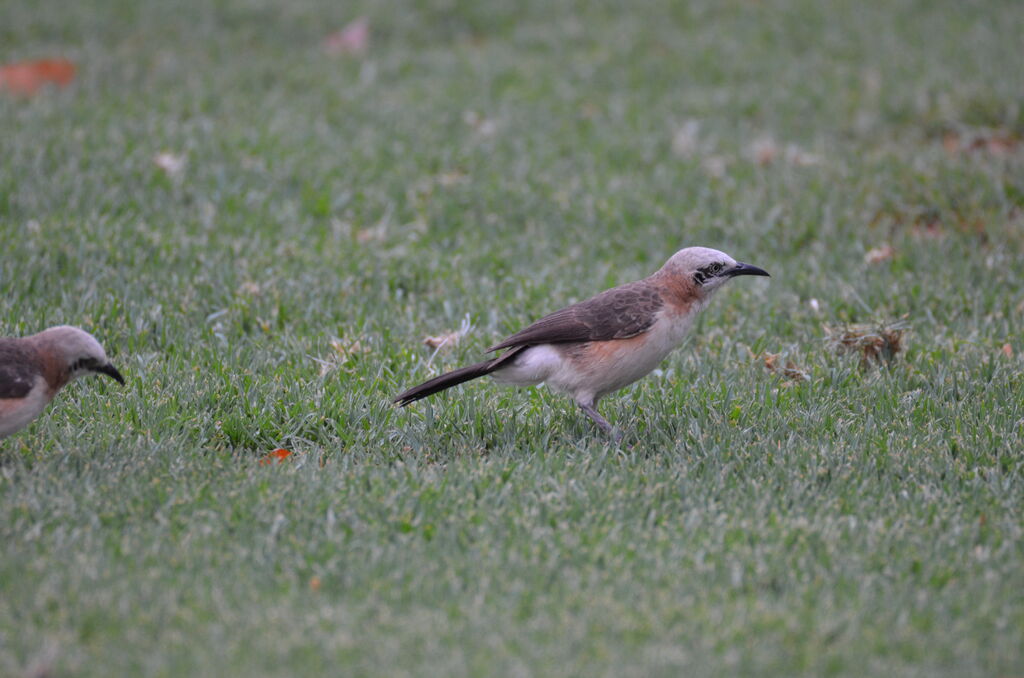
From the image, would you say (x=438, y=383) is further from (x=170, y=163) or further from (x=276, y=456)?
(x=170, y=163)

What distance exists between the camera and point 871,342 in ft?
22.2

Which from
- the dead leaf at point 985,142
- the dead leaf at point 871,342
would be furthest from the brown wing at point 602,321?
the dead leaf at point 985,142

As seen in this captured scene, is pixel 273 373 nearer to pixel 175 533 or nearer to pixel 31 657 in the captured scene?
pixel 175 533

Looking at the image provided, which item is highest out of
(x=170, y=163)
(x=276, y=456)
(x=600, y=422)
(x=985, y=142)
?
(x=170, y=163)

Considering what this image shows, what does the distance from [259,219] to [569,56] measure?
5502mm

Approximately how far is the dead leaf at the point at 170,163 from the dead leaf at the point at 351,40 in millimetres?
3832

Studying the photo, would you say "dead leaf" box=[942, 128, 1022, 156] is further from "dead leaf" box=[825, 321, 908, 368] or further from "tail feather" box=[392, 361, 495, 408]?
"tail feather" box=[392, 361, 495, 408]

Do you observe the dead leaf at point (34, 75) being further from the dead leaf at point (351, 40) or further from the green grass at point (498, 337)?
the dead leaf at point (351, 40)

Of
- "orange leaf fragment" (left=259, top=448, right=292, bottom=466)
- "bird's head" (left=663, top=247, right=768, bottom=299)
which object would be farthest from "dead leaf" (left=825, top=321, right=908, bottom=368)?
"orange leaf fragment" (left=259, top=448, right=292, bottom=466)

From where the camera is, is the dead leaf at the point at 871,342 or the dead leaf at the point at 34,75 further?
the dead leaf at the point at 34,75

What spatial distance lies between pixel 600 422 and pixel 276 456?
173cm

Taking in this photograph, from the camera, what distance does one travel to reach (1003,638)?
153 inches

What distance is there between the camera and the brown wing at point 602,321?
5.78m

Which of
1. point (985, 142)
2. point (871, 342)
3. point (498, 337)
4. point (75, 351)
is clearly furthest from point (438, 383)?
point (985, 142)
